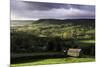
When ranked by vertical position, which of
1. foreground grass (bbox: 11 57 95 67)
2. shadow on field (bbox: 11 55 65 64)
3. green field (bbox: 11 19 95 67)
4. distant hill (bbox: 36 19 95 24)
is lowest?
foreground grass (bbox: 11 57 95 67)

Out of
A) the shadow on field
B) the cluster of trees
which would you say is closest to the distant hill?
the cluster of trees

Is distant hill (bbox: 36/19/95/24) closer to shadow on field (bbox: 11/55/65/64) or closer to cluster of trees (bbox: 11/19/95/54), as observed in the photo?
→ cluster of trees (bbox: 11/19/95/54)

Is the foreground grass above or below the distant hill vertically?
below

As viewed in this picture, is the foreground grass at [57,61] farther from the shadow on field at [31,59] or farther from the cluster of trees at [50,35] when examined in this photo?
the cluster of trees at [50,35]

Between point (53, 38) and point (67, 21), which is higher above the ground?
point (67, 21)

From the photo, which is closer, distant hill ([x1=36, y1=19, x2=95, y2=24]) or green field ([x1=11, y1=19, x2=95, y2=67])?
green field ([x1=11, y1=19, x2=95, y2=67])

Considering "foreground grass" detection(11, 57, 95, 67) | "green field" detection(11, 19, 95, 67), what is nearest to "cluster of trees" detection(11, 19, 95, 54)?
"green field" detection(11, 19, 95, 67)

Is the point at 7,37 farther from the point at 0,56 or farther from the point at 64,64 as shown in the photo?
the point at 64,64

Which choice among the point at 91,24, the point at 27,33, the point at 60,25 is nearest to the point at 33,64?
the point at 27,33

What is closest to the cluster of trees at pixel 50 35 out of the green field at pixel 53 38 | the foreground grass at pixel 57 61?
the green field at pixel 53 38

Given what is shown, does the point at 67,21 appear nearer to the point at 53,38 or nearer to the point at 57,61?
the point at 53,38

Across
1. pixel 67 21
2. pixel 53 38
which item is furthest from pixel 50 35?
pixel 67 21
